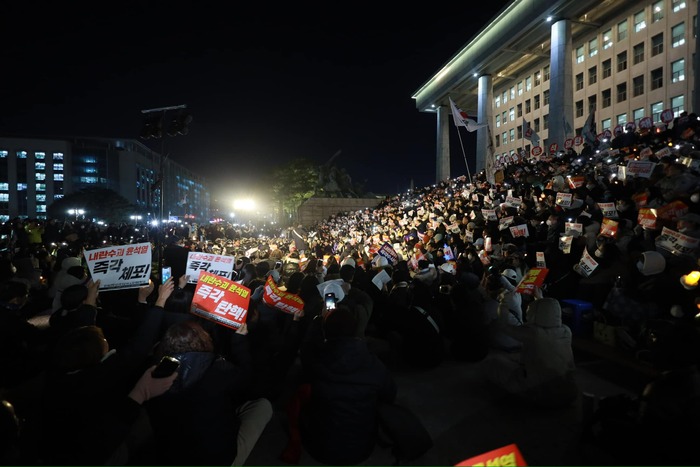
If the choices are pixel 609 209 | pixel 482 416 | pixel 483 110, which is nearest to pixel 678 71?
pixel 483 110

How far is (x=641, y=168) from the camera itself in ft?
28.1

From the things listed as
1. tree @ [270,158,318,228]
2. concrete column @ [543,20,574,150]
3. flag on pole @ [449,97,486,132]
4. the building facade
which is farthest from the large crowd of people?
tree @ [270,158,318,228]

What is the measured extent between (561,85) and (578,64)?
21.4 meters

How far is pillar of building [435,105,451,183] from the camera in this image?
142 feet

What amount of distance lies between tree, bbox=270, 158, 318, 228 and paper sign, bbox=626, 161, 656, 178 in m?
42.5

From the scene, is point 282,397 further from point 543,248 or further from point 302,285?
point 543,248

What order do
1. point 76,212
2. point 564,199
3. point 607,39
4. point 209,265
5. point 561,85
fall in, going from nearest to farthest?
1. point 209,265
2. point 564,199
3. point 561,85
4. point 607,39
5. point 76,212

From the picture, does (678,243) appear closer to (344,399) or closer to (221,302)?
(344,399)

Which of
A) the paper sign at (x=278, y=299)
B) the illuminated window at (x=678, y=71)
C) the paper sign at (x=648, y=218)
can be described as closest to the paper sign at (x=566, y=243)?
the paper sign at (x=648, y=218)

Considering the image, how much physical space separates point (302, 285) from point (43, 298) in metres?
5.54

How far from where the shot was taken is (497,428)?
4043mm

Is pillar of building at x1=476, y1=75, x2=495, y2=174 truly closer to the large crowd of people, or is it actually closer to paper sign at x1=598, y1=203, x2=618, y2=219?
the large crowd of people

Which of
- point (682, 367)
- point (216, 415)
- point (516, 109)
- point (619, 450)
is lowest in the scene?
point (619, 450)

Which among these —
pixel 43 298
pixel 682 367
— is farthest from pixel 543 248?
pixel 43 298
